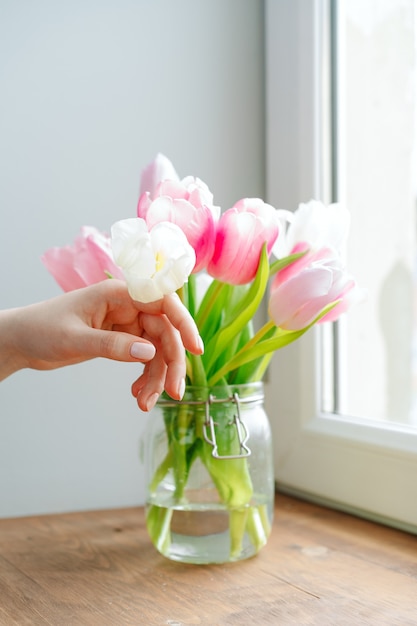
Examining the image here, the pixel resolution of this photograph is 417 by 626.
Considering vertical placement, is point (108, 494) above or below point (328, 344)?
below

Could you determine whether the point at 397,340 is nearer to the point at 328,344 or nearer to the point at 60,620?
the point at 328,344

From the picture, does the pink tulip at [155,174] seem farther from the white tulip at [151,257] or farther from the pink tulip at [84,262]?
the white tulip at [151,257]

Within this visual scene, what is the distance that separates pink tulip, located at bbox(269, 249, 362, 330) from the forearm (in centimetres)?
26

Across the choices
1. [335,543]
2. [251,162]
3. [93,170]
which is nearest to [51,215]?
[93,170]

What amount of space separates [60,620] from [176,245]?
0.35m

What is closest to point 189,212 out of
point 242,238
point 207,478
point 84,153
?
point 242,238

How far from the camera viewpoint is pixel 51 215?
3.61ft

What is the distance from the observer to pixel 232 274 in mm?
807

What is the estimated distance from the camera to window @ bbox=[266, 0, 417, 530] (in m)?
1.13

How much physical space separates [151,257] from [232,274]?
141mm

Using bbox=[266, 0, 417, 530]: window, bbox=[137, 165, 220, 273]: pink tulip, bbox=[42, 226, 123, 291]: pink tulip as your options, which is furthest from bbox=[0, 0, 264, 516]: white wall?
bbox=[137, 165, 220, 273]: pink tulip

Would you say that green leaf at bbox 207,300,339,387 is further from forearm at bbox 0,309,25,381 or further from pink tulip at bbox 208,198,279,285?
forearm at bbox 0,309,25,381

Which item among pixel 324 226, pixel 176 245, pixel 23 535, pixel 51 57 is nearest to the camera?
pixel 176 245

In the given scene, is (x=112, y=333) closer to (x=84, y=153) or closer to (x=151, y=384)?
(x=151, y=384)
